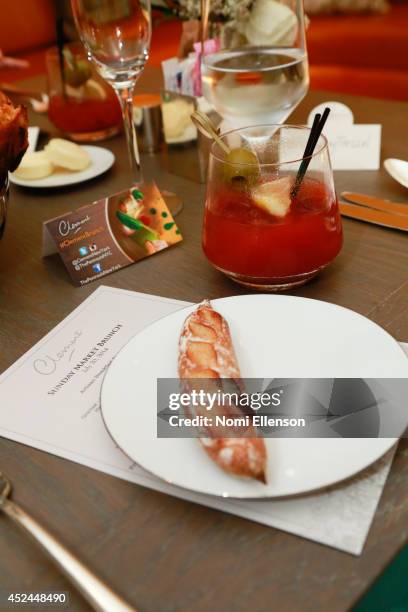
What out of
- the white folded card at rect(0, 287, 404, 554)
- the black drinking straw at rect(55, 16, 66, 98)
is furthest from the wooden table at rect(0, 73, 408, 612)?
the black drinking straw at rect(55, 16, 66, 98)

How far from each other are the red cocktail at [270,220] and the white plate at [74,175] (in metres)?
0.31

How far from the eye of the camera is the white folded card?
34 cm

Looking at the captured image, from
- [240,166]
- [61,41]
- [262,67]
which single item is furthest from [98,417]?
[61,41]

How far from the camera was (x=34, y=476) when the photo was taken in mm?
397

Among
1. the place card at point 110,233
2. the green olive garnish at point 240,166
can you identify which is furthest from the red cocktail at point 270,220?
the place card at point 110,233

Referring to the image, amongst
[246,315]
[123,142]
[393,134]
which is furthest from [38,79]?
[246,315]

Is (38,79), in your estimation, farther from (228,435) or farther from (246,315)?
(228,435)

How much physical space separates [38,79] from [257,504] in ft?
4.20

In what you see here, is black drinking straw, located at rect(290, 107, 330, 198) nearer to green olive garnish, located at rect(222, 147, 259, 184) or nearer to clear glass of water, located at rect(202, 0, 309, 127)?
green olive garnish, located at rect(222, 147, 259, 184)

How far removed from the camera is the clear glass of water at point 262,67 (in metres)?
0.74

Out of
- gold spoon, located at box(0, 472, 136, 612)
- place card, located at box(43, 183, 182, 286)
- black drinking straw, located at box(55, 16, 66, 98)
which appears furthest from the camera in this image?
black drinking straw, located at box(55, 16, 66, 98)

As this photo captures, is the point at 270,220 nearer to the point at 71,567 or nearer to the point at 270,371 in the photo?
the point at 270,371

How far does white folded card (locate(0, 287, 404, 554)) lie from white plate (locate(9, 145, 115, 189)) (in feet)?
0.87

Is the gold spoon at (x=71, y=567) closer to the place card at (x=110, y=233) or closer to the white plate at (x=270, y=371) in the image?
the white plate at (x=270, y=371)
